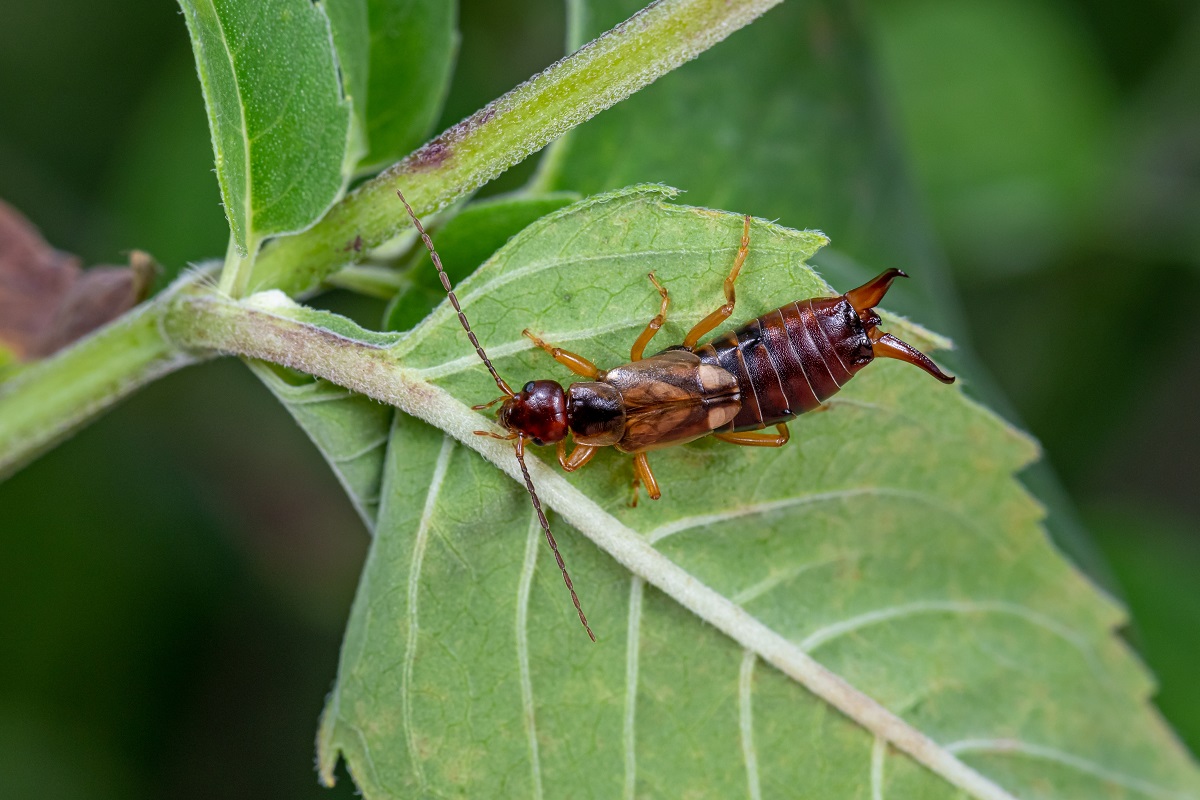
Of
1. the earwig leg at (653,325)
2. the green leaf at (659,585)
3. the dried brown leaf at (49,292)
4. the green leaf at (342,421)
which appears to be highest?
the dried brown leaf at (49,292)

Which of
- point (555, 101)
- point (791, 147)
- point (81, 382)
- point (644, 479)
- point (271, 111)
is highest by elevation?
point (791, 147)

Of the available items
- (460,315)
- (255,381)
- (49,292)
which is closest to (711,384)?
(460,315)

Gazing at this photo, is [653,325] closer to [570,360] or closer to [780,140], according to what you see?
[570,360]

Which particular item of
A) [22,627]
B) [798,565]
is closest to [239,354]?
[798,565]

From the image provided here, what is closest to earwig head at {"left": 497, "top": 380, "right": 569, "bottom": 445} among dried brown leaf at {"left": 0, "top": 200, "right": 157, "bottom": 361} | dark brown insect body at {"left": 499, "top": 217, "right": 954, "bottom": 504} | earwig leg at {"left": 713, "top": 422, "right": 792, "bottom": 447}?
dark brown insect body at {"left": 499, "top": 217, "right": 954, "bottom": 504}

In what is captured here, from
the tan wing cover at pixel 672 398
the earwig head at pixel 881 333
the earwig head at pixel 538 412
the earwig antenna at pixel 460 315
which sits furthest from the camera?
the tan wing cover at pixel 672 398

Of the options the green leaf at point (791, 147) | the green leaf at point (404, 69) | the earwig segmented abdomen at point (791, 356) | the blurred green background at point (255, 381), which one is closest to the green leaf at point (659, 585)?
the earwig segmented abdomen at point (791, 356)

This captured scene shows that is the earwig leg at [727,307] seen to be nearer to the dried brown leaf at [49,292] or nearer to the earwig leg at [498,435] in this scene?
the earwig leg at [498,435]
